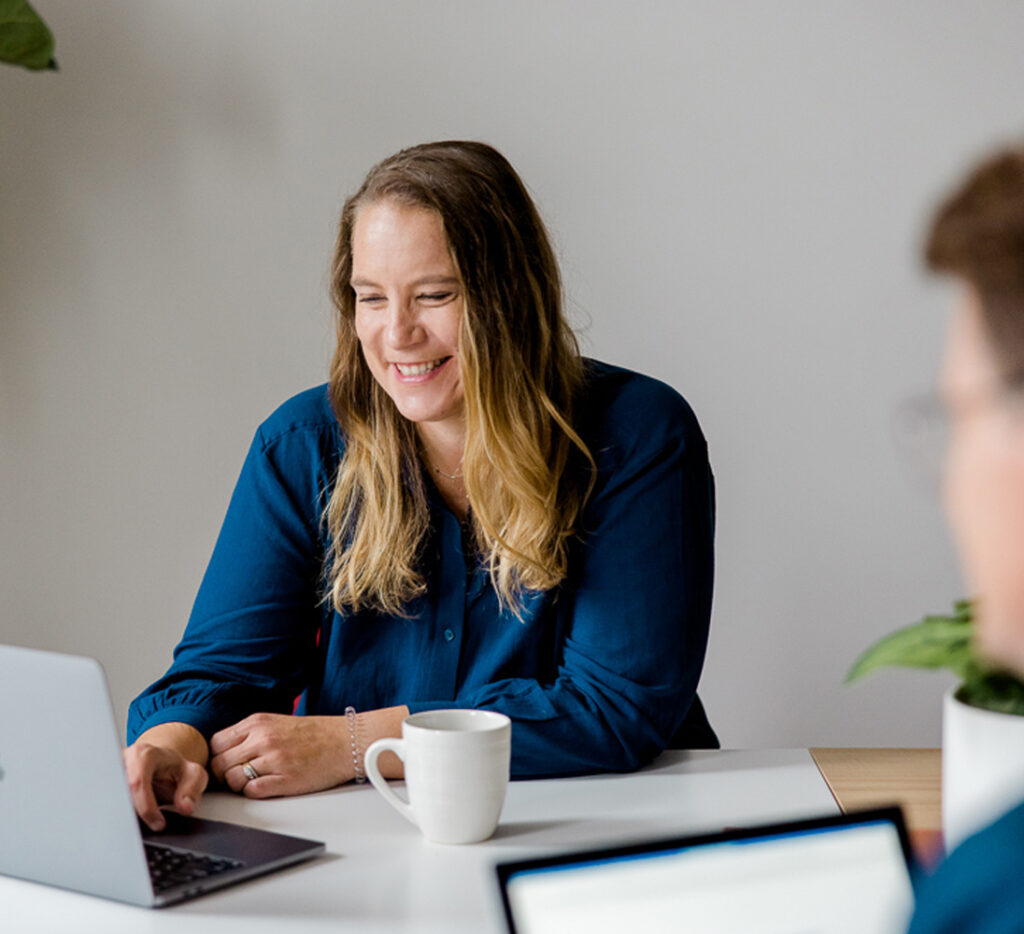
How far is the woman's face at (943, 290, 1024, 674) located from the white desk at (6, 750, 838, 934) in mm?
510

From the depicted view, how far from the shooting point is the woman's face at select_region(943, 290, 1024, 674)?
1.59 ft

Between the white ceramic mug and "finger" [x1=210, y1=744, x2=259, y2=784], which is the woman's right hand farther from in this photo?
the white ceramic mug

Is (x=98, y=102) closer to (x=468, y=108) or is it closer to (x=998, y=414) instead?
(x=468, y=108)

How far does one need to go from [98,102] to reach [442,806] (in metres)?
1.97

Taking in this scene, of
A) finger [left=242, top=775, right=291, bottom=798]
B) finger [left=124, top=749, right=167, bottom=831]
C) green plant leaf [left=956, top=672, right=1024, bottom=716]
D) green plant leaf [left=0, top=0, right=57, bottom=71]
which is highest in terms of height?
green plant leaf [left=0, top=0, right=57, bottom=71]

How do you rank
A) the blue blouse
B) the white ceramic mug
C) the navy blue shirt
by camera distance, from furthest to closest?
the blue blouse → the white ceramic mug → the navy blue shirt

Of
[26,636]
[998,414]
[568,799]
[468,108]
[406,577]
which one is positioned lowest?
[26,636]

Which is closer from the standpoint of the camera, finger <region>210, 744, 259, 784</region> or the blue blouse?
finger <region>210, 744, 259, 784</region>

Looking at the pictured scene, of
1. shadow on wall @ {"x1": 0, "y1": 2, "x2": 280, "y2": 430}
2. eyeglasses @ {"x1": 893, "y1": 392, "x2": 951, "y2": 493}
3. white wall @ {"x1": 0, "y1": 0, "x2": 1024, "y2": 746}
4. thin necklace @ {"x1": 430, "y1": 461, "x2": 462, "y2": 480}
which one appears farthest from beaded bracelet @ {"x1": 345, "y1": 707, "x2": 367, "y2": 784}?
shadow on wall @ {"x1": 0, "y1": 2, "x2": 280, "y2": 430}

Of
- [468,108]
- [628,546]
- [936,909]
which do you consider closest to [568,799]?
[628,546]

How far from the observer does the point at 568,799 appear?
1.22m

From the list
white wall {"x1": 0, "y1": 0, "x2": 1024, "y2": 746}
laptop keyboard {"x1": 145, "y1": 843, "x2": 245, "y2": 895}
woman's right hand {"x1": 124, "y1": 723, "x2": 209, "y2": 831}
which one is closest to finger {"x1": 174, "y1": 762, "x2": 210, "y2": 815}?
woman's right hand {"x1": 124, "y1": 723, "x2": 209, "y2": 831}

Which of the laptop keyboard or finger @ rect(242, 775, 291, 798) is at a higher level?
the laptop keyboard

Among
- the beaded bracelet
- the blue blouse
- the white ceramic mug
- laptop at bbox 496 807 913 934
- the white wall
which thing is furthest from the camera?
the white wall
